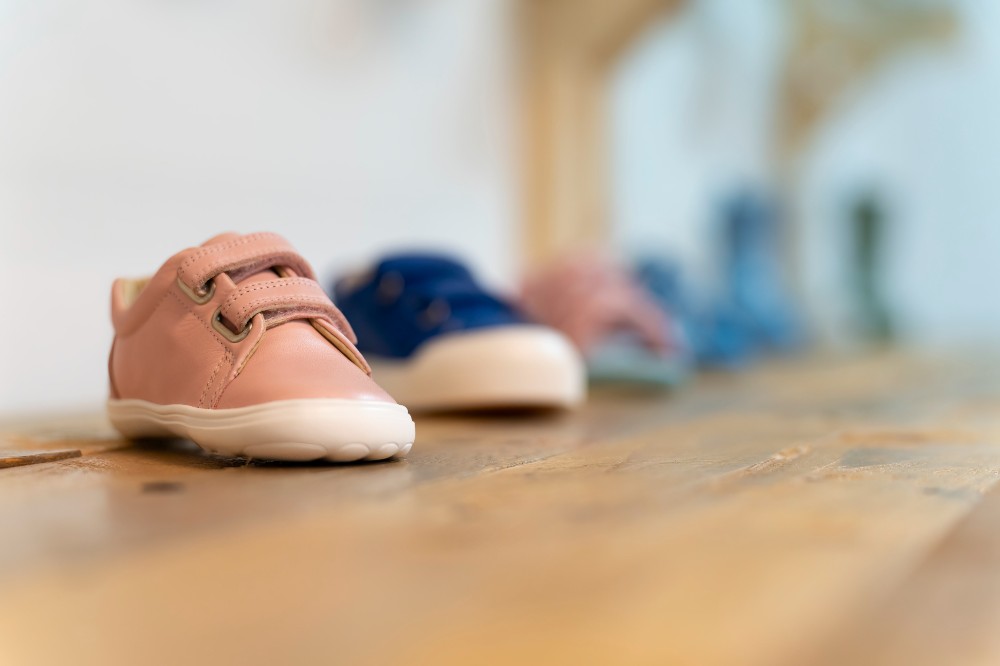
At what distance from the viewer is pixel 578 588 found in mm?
444

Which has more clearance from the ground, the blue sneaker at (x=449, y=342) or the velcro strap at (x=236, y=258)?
the velcro strap at (x=236, y=258)

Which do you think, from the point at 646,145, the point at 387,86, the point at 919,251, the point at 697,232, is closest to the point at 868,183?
the point at 919,251

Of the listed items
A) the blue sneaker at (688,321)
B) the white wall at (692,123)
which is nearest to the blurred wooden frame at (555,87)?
the white wall at (692,123)

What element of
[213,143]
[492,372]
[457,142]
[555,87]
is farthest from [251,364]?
[555,87]

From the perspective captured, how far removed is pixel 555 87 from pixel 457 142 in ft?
1.19

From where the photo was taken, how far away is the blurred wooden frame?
223 centimetres

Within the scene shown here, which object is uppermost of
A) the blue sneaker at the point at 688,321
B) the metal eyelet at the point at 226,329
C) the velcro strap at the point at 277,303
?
the velcro strap at the point at 277,303

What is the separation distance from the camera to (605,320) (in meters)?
1.67

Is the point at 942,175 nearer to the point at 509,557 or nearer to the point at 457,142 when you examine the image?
the point at 457,142

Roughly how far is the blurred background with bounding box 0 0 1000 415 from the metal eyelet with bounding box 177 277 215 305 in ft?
1.63

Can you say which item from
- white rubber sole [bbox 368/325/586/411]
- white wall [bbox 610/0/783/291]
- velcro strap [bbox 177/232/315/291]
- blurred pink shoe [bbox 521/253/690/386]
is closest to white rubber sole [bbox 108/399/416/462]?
velcro strap [bbox 177/232/315/291]

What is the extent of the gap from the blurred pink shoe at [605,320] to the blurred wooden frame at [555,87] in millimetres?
519

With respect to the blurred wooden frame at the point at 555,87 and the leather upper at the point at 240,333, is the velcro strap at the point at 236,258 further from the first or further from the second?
the blurred wooden frame at the point at 555,87

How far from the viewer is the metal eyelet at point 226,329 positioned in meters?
0.79
